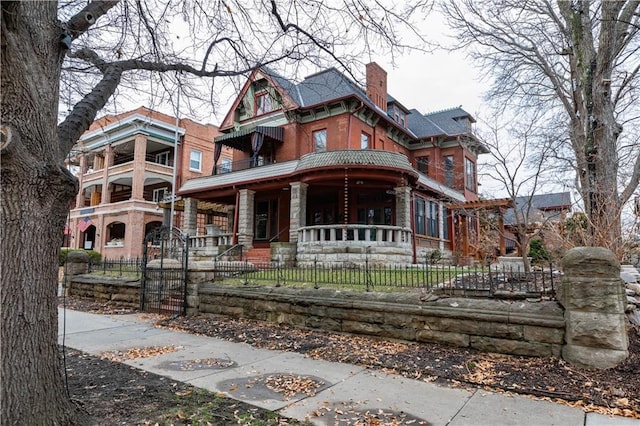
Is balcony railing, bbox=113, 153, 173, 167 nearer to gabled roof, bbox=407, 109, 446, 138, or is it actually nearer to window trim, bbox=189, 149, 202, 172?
window trim, bbox=189, 149, 202, 172

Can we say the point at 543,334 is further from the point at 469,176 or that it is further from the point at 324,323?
the point at 469,176

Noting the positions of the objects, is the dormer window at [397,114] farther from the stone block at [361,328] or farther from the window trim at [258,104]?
the stone block at [361,328]

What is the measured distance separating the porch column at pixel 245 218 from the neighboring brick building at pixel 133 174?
382 inches

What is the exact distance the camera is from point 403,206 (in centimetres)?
1712

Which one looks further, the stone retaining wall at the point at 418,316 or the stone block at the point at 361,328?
the stone block at the point at 361,328

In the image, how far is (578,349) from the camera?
4.97 metres

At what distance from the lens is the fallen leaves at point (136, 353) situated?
599 centimetres

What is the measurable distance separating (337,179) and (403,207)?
10.6 feet

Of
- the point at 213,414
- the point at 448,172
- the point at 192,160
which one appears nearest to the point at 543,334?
the point at 213,414

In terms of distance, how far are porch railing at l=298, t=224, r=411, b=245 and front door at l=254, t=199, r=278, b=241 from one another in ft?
14.5

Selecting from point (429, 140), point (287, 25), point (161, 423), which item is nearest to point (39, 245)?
point (161, 423)

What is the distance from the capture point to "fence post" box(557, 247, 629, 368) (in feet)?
15.8

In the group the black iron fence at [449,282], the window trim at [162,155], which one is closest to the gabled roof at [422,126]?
the black iron fence at [449,282]

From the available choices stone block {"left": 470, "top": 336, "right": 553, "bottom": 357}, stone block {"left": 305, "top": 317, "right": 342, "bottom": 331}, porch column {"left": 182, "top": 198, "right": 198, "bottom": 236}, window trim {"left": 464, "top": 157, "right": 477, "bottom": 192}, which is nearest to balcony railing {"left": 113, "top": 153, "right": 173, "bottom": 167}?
porch column {"left": 182, "top": 198, "right": 198, "bottom": 236}
